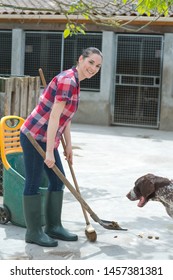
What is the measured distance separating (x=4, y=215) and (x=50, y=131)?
1278mm

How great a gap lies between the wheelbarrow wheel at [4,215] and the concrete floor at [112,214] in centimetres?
6

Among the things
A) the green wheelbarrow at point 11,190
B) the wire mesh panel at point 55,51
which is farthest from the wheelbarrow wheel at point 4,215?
the wire mesh panel at point 55,51

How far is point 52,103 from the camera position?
4.36m

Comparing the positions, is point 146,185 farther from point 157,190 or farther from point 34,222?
point 34,222

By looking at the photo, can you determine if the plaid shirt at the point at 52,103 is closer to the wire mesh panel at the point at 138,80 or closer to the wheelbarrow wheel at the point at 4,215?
the wheelbarrow wheel at the point at 4,215

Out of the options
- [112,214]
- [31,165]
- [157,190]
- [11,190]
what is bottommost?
[112,214]

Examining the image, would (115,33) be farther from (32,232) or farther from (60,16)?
(32,232)

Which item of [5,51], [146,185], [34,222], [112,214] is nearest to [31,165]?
[34,222]

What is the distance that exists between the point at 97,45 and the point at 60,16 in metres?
1.40

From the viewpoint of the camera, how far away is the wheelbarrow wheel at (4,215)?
5.06 m

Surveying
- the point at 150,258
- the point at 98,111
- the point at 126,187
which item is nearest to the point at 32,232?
the point at 150,258

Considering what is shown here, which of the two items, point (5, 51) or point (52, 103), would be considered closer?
point (52, 103)

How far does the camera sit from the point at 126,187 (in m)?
7.05

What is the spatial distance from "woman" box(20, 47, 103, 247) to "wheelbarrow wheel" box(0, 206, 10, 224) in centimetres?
54
